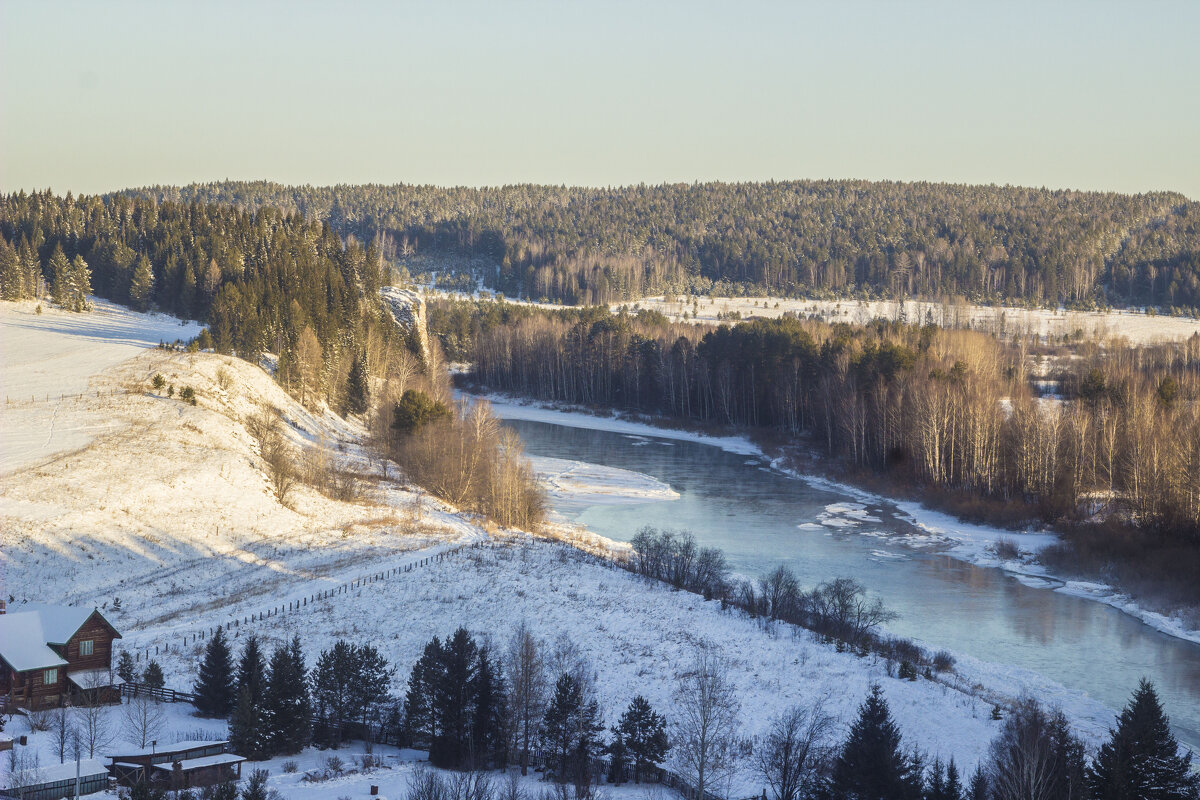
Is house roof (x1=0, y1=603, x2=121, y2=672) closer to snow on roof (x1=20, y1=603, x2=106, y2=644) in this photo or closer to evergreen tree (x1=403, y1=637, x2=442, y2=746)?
snow on roof (x1=20, y1=603, x2=106, y2=644)

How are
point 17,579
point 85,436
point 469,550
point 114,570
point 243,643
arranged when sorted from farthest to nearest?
point 85,436
point 469,550
point 114,570
point 17,579
point 243,643

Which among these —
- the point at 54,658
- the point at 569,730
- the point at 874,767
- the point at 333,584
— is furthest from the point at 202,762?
the point at 333,584

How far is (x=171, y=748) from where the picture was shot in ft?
68.2

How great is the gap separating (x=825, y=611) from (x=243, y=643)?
1908 cm

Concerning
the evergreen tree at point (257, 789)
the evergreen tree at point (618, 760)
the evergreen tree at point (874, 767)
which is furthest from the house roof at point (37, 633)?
the evergreen tree at point (874, 767)

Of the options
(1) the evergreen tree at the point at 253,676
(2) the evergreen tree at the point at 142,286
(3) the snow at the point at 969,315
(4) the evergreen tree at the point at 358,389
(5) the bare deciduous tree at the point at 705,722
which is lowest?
(5) the bare deciduous tree at the point at 705,722

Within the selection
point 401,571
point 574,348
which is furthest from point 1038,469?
point 574,348

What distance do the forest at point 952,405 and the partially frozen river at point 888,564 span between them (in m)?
4.89

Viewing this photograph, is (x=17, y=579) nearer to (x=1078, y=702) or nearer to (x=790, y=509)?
(x=1078, y=702)

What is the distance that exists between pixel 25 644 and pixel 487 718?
1154 cm

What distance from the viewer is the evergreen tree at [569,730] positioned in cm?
2416

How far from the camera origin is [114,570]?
36219 mm

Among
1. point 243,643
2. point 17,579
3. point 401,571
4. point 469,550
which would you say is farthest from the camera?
point 469,550

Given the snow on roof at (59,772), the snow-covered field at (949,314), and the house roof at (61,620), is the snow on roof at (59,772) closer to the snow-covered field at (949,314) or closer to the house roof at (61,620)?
the house roof at (61,620)
